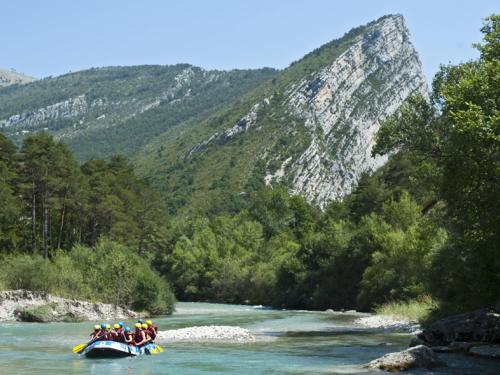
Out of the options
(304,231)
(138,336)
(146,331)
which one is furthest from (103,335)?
(304,231)

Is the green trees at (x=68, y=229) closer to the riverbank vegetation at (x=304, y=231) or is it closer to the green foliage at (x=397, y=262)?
the riverbank vegetation at (x=304, y=231)

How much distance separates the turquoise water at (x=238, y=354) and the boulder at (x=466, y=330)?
231cm

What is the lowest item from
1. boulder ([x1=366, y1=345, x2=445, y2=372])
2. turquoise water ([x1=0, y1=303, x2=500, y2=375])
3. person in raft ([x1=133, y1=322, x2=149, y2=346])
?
turquoise water ([x1=0, y1=303, x2=500, y2=375])

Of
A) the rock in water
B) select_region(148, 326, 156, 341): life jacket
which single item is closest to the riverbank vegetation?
the rock in water

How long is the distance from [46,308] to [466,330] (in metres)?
37.6

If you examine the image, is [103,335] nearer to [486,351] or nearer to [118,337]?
[118,337]

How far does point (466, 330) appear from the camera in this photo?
3525 centimetres

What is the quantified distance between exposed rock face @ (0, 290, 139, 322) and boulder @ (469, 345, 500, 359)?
38041 millimetres

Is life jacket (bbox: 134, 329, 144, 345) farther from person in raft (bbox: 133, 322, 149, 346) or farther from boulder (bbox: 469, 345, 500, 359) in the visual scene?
boulder (bbox: 469, 345, 500, 359)

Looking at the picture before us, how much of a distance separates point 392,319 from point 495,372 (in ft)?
99.8

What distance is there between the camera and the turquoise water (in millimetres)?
29938

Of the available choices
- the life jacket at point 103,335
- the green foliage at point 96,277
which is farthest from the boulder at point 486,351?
the green foliage at point 96,277

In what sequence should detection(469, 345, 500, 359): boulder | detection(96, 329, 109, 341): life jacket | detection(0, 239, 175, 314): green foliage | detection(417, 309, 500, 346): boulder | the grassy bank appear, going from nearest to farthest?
detection(469, 345, 500, 359): boulder < detection(417, 309, 500, 346): boulder < detection(96, 329, 109, 341): life jacket < the grassy bank < detection(0, 239, 175, 314): green foliage

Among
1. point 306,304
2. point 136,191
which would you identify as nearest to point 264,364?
point 306,304
